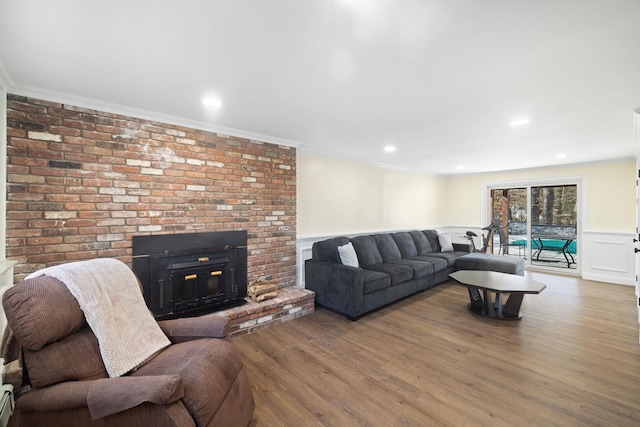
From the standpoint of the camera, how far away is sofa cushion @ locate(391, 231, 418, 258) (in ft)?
17.0

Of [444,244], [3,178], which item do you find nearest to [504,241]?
[444,244]

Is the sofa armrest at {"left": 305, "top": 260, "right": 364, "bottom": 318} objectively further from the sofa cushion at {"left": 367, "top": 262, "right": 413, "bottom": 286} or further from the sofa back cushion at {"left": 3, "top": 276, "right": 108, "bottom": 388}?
the sofa back cushion at {"left": 3, "top": 276, "right": 108, "bottom": 388}

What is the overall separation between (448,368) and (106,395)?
2438 mm

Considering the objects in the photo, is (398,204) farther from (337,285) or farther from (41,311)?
(41,311)

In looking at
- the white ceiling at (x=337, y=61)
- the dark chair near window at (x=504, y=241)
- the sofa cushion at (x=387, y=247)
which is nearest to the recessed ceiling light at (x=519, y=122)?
the white ceiling at (x=337, y=61)

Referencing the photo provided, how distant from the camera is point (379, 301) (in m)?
3.67

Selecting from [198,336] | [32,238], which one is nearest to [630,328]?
[198,336]

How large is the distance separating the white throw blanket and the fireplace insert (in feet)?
3.14

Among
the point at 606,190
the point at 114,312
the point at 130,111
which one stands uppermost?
the point at 130,111

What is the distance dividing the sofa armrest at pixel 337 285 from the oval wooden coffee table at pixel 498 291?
1414 millimetres

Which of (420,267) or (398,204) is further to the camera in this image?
(398,204)

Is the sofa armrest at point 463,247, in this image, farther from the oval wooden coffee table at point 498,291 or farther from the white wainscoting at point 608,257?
the oval wooden coffee table at point 498,291

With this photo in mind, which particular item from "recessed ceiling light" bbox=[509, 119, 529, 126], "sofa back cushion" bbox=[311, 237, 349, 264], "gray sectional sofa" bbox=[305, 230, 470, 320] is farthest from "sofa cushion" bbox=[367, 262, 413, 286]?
"recessed ceiling light" bbox=[509, 119, 529, 126]

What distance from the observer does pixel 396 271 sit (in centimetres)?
399
